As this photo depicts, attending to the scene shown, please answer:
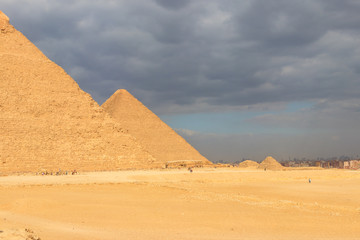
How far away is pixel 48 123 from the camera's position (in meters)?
51.2

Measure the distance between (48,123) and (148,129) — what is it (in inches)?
1282

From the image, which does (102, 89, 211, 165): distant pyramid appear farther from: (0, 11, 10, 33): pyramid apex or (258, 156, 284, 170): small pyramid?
(0, 11, 10, 33): pyramid apex

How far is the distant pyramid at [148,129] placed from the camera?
7800 cm

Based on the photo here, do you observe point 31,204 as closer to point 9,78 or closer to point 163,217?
point 163,217

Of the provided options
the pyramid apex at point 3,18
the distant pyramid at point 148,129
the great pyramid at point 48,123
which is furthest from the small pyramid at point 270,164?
the pyramid apex at point 3,18

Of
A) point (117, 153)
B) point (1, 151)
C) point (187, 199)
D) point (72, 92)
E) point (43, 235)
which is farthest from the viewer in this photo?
point (72, 92)

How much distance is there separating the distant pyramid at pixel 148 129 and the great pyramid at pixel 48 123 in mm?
21283

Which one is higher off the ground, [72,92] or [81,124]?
[72,92]

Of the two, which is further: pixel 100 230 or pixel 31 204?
pixel 31 204

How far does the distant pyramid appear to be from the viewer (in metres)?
78.0

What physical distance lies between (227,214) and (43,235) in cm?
678

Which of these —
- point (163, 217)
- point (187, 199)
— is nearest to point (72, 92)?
point (187, 199)

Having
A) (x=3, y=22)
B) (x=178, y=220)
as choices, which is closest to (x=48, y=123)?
(x=3, y=22)

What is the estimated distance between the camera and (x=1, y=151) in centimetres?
4350
